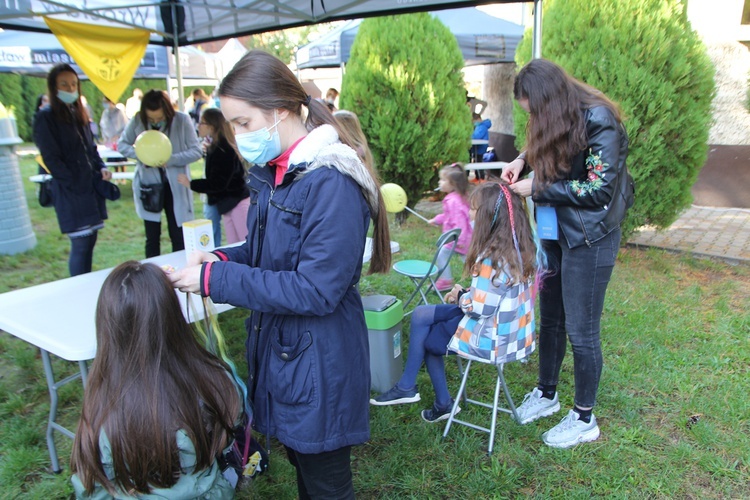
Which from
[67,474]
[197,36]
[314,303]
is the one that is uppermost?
[197,36]

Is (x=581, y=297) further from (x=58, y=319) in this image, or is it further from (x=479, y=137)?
(x=479, y=137)

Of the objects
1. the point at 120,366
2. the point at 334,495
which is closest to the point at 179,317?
the point at 120,366

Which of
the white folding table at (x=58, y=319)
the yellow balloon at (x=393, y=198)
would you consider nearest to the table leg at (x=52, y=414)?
the white folding table at (x=58, y=319)

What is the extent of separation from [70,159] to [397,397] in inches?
110

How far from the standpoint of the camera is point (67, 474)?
253 centimetres

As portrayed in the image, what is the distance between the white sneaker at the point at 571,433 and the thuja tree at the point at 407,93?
14.2 feet

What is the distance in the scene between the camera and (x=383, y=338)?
311 cm

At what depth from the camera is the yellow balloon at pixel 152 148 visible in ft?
13.0

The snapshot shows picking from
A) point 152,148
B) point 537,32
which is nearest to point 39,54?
point 152,148

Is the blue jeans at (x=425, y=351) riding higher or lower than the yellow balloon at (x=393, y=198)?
lower

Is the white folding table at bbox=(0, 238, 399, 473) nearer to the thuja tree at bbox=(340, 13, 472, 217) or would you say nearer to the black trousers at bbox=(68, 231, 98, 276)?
the black trousers at bbox=(68, 231, 98, 276)

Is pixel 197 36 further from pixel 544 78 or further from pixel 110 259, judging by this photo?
pixel 544 78

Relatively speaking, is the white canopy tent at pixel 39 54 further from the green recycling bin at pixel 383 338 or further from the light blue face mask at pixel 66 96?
the green recycling bin at pixel 383 338

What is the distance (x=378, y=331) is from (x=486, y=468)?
0.95 m
